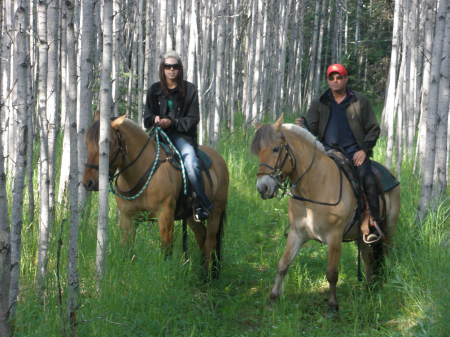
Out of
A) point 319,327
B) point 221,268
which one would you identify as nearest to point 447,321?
point 319,327

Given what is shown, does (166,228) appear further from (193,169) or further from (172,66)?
(172,66)

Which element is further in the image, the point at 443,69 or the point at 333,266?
the point at 443,69

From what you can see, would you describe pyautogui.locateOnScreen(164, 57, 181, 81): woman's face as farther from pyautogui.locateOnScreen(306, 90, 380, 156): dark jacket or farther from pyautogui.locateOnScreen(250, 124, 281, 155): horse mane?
pyautogui.locateOnScreen(306, 90, 380, 156): dark jacket

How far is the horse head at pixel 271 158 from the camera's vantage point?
508 cm

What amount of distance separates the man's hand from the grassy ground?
1.01 m

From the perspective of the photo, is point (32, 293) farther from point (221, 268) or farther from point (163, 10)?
point (163, 10)

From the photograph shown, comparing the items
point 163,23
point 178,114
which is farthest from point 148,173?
point 163,23

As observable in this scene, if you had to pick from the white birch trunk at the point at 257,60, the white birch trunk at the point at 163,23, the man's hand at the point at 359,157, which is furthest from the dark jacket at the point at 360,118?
the white birch trunk at the point at 257,60

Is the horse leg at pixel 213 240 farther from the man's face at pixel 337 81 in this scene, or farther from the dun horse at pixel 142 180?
the man's face at pixel 337 81

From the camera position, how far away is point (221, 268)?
675 centimetres

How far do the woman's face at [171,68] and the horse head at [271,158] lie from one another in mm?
1472

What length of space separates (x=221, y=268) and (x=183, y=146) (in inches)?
62.9

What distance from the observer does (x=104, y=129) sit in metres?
4.75

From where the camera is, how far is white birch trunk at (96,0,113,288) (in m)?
4.65
